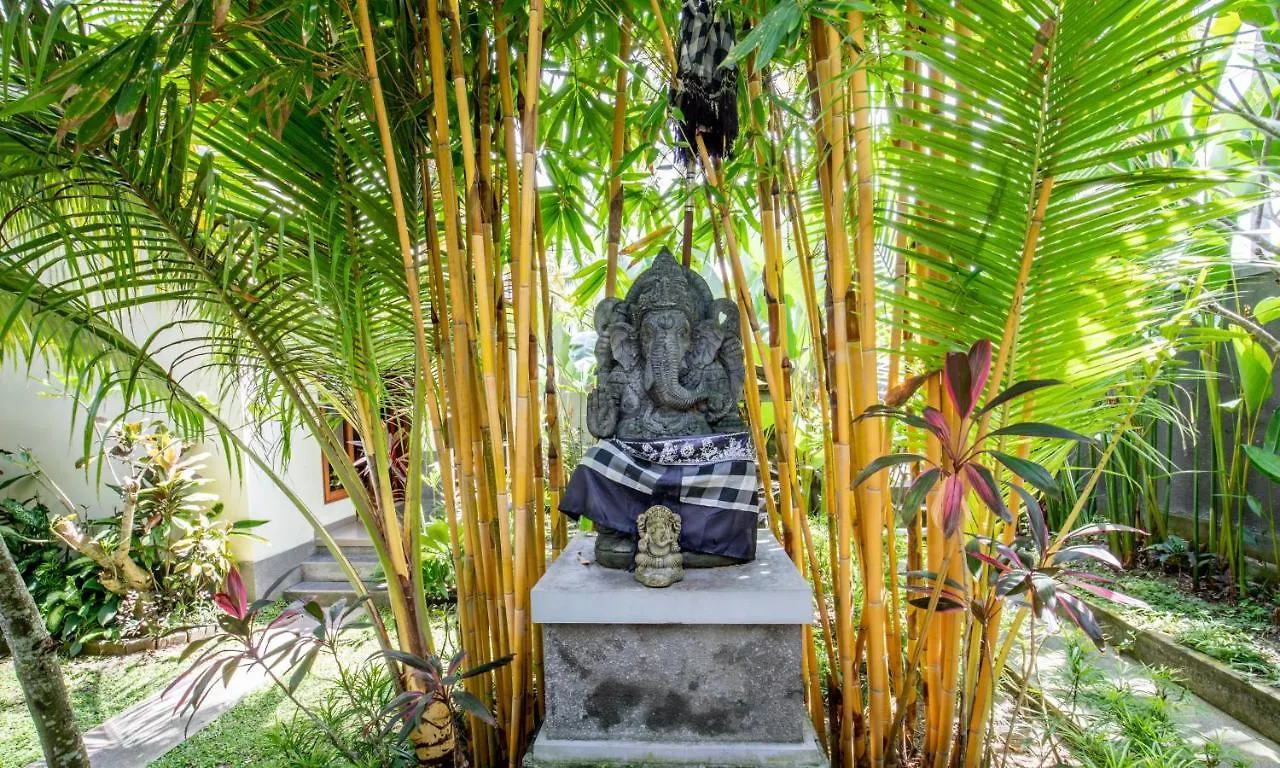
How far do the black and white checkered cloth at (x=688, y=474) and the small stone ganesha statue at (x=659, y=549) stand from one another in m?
0.09

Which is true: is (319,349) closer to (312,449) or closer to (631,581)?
(631,581)

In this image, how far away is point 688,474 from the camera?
1923 mm

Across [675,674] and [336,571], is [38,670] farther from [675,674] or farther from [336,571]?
[336,571]

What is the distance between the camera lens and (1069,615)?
1.43 m

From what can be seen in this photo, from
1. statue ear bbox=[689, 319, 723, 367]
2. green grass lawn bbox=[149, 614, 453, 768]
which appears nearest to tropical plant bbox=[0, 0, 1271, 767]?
statue ear bbox=[689, 319, 723, 367]

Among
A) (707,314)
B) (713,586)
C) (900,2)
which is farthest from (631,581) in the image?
(900,2)

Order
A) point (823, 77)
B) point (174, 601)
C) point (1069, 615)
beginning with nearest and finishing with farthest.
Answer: point (1069, 615) → point (823, 77) → point (174, 601)

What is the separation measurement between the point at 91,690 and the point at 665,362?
3.71 meters

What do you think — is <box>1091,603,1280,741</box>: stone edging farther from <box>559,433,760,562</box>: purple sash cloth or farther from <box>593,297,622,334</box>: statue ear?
<box>593,297,622,334</box>: statue ear

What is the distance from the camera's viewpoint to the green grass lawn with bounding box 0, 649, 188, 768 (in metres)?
3.06

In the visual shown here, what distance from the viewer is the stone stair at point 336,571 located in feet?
15.9

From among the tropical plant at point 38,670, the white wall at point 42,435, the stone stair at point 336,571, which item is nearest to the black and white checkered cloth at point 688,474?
the tropical plant at point 38,670

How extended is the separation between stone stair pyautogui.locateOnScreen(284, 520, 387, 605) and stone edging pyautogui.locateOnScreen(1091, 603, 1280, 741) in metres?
4.28

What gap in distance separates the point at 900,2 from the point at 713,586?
5.03 feet
